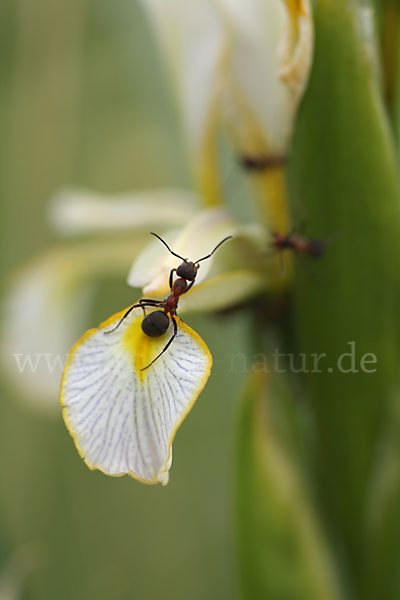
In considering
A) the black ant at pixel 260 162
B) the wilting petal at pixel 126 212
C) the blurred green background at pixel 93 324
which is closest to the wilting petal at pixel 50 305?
the wilting petal at pixel 126 212

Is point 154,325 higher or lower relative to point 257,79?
lower

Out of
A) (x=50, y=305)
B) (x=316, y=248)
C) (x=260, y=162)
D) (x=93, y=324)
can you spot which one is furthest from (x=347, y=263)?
(x=93, y=324)

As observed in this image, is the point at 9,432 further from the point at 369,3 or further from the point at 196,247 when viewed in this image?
the point at 369,3

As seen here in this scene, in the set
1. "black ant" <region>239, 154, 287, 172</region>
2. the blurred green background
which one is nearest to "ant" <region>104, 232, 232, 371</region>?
"black ant" <region>239, 154, 287, 172</region>

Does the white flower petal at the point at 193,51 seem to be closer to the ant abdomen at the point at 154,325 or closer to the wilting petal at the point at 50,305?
the wilting petal at the point at 50,305

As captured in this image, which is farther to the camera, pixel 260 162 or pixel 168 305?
pixel 260 162

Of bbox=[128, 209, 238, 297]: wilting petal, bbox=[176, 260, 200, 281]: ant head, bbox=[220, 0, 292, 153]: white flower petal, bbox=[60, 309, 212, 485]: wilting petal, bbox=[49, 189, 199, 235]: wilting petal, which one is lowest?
bbox=[60, 309, 212, 485]: wilting petal

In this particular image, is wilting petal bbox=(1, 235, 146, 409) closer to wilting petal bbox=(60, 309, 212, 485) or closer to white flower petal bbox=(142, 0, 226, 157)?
white flower petal bbox=(142, 0, 226, 157)

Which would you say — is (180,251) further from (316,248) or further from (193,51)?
(193,51)

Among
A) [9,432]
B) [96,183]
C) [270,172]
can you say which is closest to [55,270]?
[270,172]
